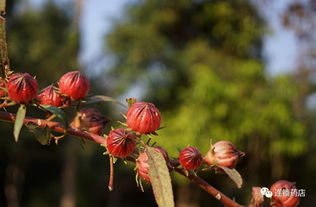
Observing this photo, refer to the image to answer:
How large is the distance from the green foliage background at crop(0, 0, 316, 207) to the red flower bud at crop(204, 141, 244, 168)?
238 inches

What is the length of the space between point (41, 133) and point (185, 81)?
7502 millimetres

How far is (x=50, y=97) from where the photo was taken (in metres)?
0.44

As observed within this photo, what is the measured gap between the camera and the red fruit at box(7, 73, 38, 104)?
1.19 feet

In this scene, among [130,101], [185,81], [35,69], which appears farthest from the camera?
[185,81]

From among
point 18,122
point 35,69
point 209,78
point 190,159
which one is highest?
point 209,78

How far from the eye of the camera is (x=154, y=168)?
0.36 metres

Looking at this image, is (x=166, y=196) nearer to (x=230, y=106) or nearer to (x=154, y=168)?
(x=154, y=168)

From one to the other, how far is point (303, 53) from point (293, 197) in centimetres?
644

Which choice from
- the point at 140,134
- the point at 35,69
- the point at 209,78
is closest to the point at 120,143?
the point at 140,134

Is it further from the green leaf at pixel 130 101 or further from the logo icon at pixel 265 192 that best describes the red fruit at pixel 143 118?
the logo icon at pixel 265 192

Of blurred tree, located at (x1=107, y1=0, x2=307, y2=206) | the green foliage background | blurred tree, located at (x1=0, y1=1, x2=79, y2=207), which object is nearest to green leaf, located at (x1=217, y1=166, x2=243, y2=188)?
the green foliage background

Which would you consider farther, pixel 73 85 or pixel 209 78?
pixel 209 78

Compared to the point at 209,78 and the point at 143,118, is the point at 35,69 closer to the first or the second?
the point at 209,78

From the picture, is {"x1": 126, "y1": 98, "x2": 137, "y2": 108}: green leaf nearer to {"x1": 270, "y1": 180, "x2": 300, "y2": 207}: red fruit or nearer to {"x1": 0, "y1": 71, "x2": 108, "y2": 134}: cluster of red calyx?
{"x1": 0, "y1": 71, "x2": 108, "y2": 134}: cluster of red calyx
